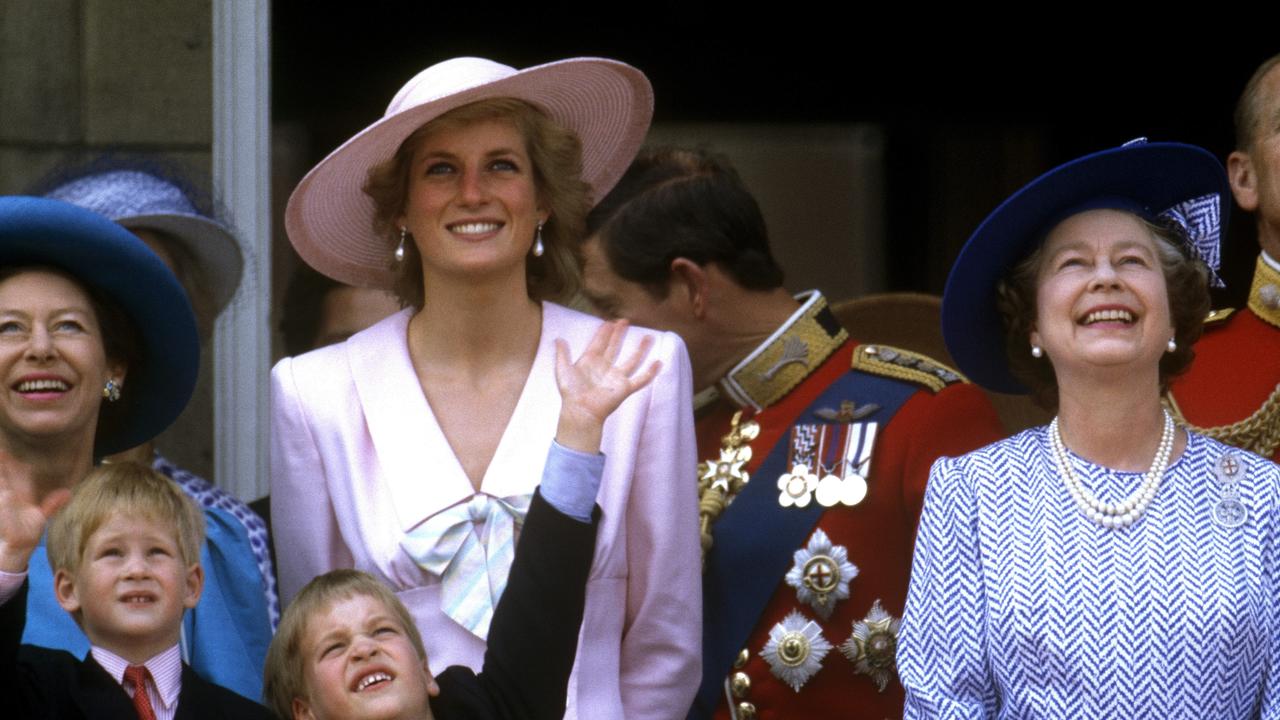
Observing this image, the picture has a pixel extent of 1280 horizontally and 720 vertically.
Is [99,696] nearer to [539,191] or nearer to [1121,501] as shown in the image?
[539,191]

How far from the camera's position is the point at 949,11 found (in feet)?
23.8

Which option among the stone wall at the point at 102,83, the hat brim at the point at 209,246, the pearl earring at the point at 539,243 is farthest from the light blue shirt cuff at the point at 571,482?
the stone wall at the point at 102,83

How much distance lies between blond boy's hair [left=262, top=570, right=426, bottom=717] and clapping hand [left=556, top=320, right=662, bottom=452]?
35 cm

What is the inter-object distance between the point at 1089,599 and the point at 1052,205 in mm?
635

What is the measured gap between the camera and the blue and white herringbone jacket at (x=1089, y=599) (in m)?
3.19

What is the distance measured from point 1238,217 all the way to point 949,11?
122 centimetres

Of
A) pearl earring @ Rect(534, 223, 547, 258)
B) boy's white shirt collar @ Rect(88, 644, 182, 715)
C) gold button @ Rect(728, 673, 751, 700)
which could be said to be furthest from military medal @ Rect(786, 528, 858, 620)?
boy's white shirt collar @ Rect(88, 644, 182, 715)

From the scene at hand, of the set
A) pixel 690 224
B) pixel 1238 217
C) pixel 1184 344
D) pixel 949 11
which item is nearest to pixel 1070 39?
pixel 949 11

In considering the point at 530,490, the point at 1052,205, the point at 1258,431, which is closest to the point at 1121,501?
the point at 1052,205

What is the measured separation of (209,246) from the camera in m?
4.36

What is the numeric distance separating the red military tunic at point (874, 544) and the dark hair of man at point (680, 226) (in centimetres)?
39

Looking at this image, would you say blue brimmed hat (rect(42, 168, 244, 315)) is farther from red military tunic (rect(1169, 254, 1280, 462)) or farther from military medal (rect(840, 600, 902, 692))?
red military tunic (rect(1169, 254, 1280, 462))

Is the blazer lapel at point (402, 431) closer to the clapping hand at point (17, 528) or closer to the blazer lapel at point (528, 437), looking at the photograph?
the blazer lapel at point (528, 437)

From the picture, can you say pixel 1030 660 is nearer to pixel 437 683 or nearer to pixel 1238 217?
pixel 437 683
